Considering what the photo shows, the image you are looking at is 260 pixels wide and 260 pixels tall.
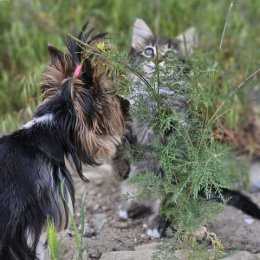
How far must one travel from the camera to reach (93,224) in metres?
3.82

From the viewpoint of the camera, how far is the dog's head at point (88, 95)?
109 inches

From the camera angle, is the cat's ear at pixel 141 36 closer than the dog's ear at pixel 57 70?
No

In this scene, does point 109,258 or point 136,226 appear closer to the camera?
point 109,258

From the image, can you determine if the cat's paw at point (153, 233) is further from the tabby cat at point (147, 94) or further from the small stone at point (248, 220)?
the small stone at point (248, 220)

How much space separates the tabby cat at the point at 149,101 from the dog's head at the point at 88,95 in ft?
0.44

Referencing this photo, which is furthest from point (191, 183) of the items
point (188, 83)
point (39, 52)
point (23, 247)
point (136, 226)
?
point (39, 52)

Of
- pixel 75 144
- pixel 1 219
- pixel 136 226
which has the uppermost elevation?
pixel 75 144

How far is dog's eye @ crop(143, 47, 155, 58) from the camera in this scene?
11.8 feet

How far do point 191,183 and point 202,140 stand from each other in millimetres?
216

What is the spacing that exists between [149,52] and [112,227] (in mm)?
1161

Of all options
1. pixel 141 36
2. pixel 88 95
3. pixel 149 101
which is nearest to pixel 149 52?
pixel 141 36

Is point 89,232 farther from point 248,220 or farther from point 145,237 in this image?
point 248,220

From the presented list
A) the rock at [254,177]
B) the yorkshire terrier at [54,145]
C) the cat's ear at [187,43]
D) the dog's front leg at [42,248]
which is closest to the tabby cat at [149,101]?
the cat's ear at [187,43]

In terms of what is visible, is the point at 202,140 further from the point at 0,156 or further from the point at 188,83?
the point at 0,156
